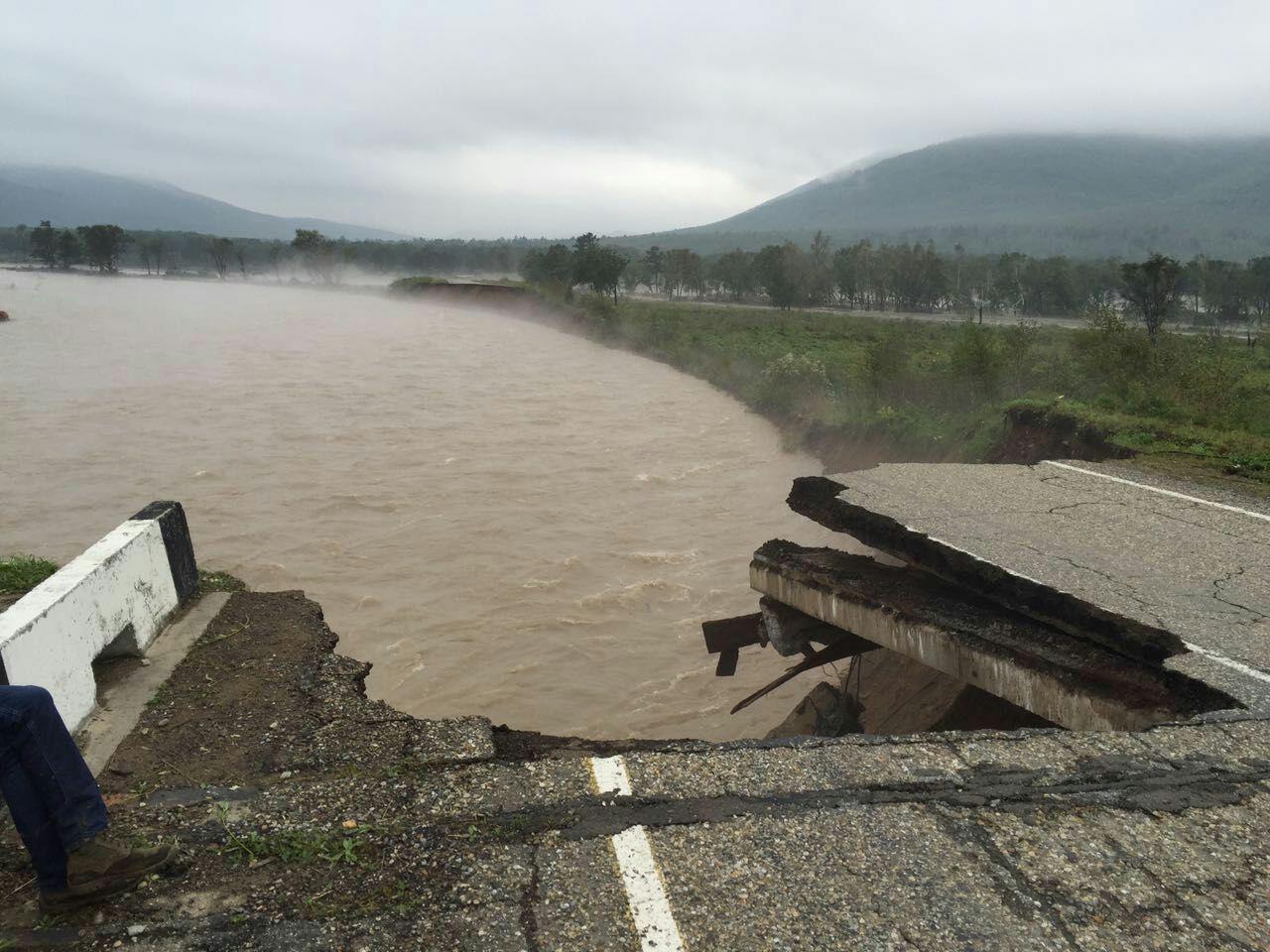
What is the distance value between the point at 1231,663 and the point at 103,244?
409 feet

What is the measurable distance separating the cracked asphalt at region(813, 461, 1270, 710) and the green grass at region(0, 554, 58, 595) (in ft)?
21.3

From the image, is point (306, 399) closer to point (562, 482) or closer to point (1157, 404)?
point (562, 482)

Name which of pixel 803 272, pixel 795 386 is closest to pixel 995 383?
pixel 795 386

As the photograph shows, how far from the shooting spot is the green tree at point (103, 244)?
345 feet

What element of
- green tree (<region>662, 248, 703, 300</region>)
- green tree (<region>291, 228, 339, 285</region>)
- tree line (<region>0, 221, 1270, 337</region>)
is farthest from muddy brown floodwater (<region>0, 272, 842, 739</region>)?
green tree (<region>291, 228, 339, 285</region>)

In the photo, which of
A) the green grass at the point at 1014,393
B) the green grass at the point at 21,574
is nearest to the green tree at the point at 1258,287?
the green grass at the point at 1014,393

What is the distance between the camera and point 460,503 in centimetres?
1550

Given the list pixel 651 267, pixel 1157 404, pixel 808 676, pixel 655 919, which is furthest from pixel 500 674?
pixel 651 267

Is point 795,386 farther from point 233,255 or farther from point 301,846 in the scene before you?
point 233,255

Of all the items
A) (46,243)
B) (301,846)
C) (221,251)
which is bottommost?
(221,251)

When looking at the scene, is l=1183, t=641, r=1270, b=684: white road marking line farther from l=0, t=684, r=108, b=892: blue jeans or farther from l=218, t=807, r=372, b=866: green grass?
l=0, t=684, r=108, b=892: blue jeans

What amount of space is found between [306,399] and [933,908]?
24.3m

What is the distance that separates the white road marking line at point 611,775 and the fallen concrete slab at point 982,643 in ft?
9.28

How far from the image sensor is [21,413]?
21.8 metres
